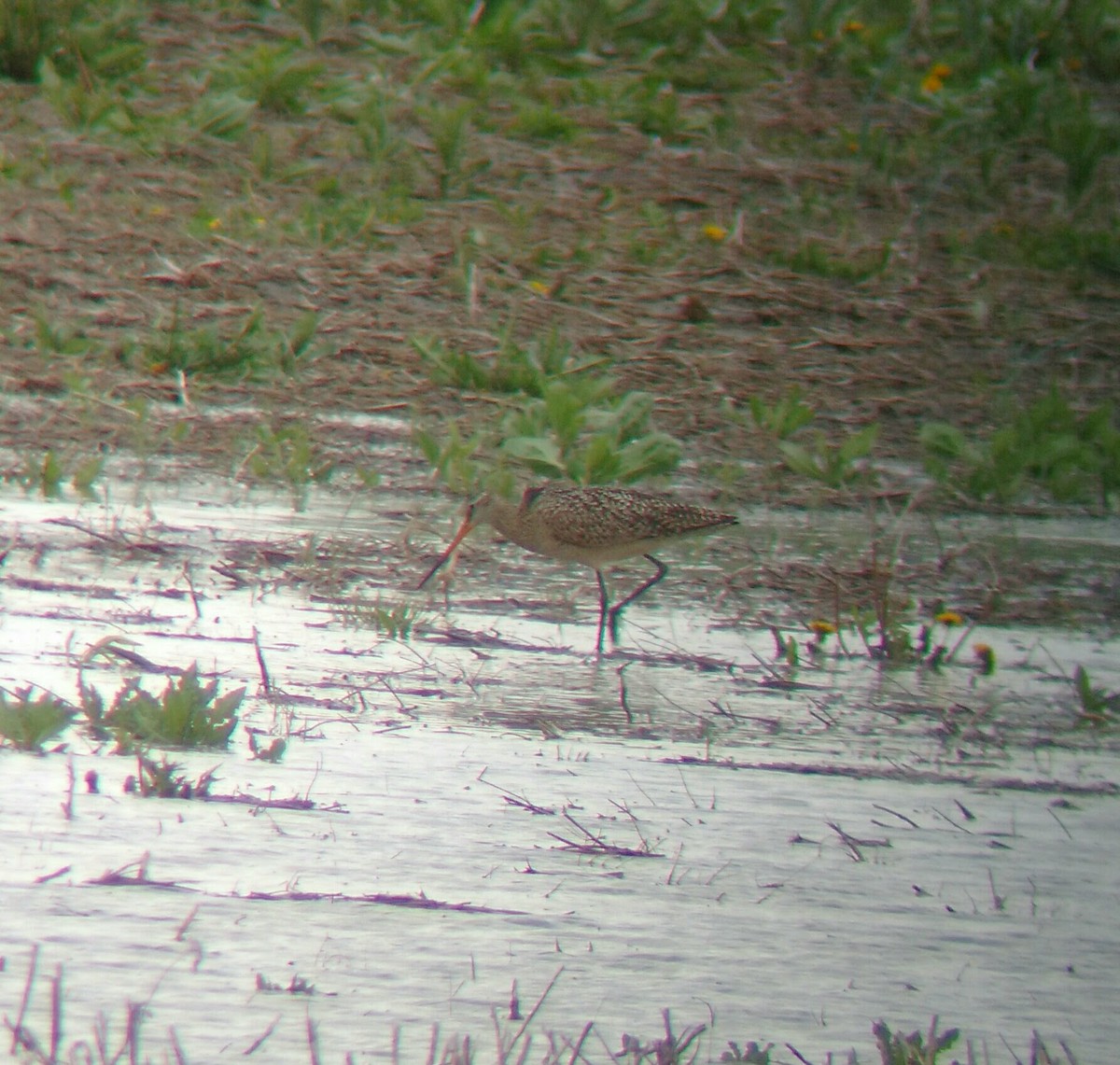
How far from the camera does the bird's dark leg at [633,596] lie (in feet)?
19.5

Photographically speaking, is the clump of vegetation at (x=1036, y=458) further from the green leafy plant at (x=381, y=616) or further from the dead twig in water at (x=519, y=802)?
the dead twig in water at (x=519, y=802)

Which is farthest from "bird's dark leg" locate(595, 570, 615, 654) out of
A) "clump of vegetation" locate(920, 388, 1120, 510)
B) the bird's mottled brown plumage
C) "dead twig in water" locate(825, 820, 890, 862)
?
"clump of vegetation" locate(920, 388, 1120, 510)

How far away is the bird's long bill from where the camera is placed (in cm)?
615

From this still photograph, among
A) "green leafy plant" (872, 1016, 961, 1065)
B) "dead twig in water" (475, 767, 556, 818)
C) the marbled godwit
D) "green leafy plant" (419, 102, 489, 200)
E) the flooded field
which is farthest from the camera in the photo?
"green leafy plant" (419, 102, 489, 200)

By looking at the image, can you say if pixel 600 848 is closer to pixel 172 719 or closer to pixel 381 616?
pixel 172 719

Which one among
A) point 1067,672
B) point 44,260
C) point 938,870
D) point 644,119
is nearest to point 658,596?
point 1067,672

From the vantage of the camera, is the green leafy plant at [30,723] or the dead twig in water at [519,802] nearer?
the dead twig in water at [519,802]

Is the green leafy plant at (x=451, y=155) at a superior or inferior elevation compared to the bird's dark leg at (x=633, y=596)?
inferior

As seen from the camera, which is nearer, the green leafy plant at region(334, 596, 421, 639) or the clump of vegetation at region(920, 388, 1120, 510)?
the green leafy plant at region(334, 596, 421, 639)

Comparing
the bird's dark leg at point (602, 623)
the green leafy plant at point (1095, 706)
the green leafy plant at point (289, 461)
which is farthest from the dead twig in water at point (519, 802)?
the green leafy plant at point (289, 461)

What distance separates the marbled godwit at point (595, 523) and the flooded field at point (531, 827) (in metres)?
0.17

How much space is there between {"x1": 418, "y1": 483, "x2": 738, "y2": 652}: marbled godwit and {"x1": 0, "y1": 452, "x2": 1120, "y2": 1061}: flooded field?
17 centimetres

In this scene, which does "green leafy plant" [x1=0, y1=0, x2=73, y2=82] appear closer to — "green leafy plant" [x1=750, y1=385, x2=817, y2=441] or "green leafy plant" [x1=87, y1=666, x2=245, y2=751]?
"green leafy plant" [x1=750, y1=385, x2=817, y2=441]

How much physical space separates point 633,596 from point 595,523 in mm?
278
